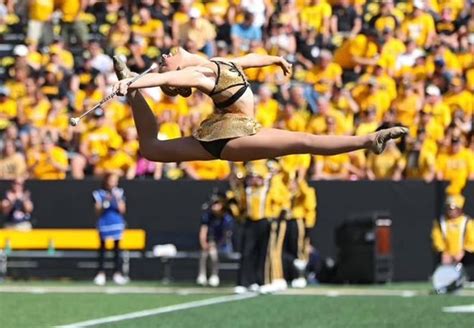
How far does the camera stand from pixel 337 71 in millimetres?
23344

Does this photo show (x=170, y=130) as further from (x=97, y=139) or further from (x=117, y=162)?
(x=97, y=139)

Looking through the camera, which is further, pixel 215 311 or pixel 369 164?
pixel 369 164

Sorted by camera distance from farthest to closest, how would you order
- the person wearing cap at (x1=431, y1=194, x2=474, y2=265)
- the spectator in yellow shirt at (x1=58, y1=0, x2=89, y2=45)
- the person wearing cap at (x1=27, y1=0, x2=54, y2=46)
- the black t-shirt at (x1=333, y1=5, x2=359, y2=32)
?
the spectator in yellow shirt at (x1=58, y1=0, x2=89, y2=45), the person wearing cap at (x1=27, y1=0, x2=54, y2=46), the black t-shirt at (x1=333, y1=5, x2=359, y2=32), the person wearing cap at (x1=431, y1=194, x2=474, y2=265)

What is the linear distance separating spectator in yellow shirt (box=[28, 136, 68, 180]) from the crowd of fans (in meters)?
0.02

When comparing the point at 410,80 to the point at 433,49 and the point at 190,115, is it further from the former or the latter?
the point at 190,115

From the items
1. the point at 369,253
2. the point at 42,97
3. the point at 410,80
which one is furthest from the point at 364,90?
the point at 42,97

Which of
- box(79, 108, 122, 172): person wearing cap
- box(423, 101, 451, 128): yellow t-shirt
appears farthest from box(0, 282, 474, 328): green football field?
box(423, 101, 451, 128): yellow t-shirt

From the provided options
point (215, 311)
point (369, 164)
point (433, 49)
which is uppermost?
point (433, 49)

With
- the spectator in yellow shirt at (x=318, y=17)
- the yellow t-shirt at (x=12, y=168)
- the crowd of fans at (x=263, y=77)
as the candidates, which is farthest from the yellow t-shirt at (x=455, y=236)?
the yellow t-shirt at (x=12, y=168)

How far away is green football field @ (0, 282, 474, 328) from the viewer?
1650cm

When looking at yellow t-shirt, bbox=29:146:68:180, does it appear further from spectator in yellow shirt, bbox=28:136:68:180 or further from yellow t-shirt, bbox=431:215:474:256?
yellow t-shirt, bbox=431:215:474:256

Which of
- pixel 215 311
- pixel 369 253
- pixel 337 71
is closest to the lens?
pixel 215 311

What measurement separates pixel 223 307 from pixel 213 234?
3814 mm

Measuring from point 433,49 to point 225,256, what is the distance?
4.58 metres
